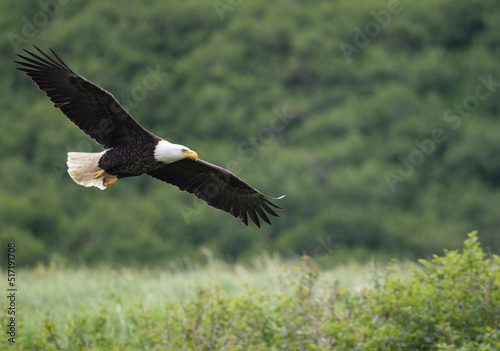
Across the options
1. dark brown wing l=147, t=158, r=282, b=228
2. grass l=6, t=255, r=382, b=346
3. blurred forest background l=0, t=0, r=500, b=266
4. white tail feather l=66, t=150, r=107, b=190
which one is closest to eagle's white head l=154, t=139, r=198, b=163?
white tail feather l=66, t=150, r=107, b=190

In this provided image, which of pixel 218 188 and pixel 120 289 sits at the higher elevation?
pixel 218 188

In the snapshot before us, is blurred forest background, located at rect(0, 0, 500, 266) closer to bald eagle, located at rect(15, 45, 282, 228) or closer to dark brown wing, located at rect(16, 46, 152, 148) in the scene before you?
bald eagle, located at rect(15, 45, 282, 228)

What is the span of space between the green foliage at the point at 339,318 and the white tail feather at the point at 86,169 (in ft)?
4.11

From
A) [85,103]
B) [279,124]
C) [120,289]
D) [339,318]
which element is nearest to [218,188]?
[85,103]

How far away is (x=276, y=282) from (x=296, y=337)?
245cm

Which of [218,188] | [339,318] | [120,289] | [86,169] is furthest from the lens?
[120,289]

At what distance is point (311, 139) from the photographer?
30.9 m

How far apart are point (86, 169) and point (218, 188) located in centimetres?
153

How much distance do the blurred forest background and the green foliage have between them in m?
17.7

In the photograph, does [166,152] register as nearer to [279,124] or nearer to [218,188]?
[218,188]

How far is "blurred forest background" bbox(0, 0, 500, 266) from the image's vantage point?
28.3 m

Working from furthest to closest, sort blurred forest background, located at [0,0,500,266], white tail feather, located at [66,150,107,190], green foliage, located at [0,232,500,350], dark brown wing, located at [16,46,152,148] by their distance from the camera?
blurred forest background, located at [0,0,500,266] < white tail feather, located at [66,150,107,190] < dark brown wing, located at [16,46,152,148] < green foliage, located at [0,232,500,350]

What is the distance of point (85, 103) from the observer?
7.86m

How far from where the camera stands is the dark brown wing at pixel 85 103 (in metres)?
7.71
